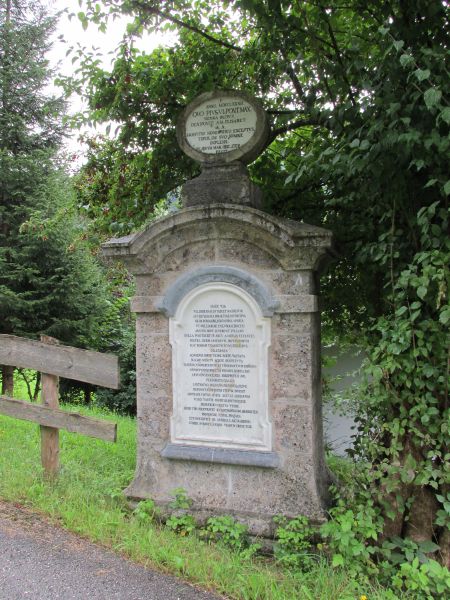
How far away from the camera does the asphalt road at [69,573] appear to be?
9.02 ft

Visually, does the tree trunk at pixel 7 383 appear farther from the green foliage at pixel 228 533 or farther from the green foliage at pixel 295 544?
the green foliage at pixel 295 544

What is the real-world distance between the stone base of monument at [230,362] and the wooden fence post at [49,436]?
0.72 meters

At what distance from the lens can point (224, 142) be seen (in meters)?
3.94

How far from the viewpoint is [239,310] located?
3791 millimetres

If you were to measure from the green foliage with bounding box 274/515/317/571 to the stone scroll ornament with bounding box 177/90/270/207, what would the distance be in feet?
7.35

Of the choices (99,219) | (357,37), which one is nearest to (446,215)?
(357,37)

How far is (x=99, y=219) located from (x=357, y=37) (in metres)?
3.16

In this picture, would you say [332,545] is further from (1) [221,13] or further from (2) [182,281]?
(1) [221,13]

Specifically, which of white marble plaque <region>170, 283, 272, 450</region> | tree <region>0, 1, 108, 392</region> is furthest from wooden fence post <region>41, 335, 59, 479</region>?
tree <region>0, 1, 108, 392</region>

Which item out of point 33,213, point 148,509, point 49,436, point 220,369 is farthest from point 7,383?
point 220,369

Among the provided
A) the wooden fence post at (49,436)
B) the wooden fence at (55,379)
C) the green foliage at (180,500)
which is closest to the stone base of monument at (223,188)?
the wooden fence at (55,379)

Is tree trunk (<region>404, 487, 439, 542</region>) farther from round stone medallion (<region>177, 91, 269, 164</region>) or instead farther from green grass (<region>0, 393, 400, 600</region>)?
round stone medallion (<region>177, 91, 269, 164</region>)

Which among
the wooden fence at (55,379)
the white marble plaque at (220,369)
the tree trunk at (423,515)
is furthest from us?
the wooden fence at (55,379)

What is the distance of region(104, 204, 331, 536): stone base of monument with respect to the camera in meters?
3.62
